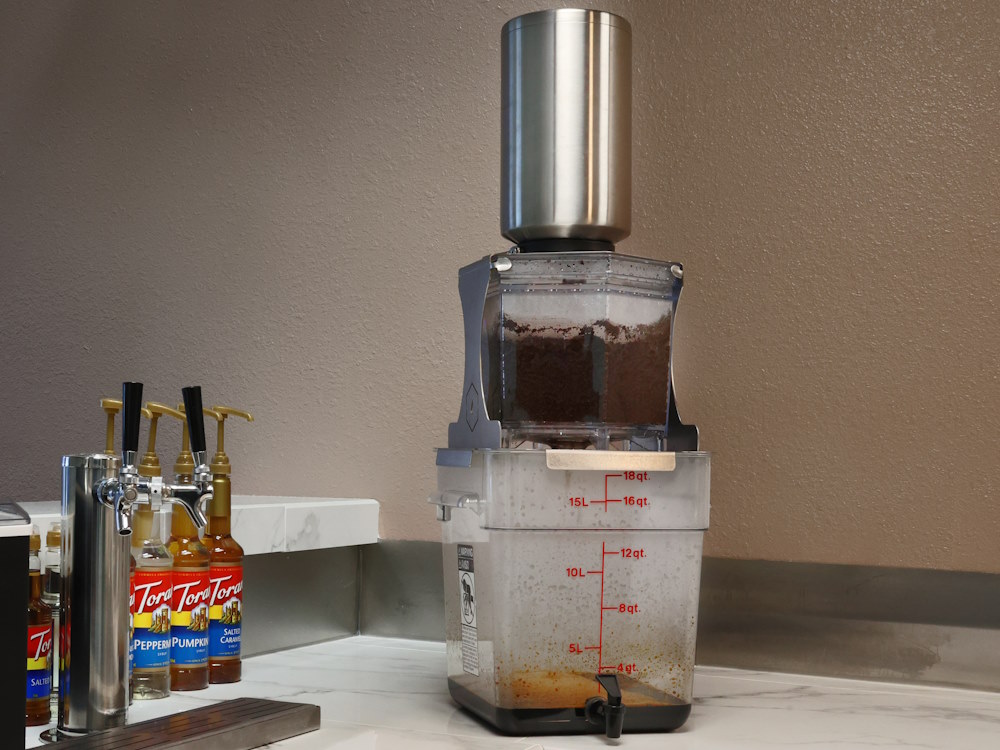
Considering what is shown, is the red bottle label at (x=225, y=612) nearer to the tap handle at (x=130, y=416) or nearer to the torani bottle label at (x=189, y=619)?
the torani bottle label at (x=189, y=619)

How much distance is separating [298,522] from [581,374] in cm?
60

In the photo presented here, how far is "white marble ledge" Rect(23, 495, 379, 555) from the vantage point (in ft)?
4.76

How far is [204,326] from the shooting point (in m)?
1.85

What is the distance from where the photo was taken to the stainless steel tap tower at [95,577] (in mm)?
1013

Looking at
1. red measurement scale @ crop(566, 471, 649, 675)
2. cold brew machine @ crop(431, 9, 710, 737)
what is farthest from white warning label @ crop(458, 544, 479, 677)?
red measurement scale @ crop(566, 471, 649, 675)

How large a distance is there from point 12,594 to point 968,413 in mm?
1080

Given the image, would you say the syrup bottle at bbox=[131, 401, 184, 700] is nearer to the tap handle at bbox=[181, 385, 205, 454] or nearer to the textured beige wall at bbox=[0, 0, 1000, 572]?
the tap handle at bbox=[181, 385, 205, 454]

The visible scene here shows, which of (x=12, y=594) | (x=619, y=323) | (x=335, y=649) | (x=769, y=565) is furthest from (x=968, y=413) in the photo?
(x=12, y=594)

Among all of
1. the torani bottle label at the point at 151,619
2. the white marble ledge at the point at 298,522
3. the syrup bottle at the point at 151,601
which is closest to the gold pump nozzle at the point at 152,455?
the syrup bottle at the point at 151,601

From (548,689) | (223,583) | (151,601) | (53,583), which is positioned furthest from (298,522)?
(548,689)

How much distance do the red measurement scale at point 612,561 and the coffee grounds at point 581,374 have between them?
Answer: 0.08m

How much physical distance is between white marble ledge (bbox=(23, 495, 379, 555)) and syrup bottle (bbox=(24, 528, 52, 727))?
0.26 metres

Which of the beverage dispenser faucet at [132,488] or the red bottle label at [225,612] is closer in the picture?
the beverage dispenser faucet at [132,488]

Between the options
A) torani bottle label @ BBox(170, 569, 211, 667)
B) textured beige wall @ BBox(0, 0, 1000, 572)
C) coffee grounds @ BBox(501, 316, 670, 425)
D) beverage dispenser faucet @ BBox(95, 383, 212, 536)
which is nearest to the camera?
beverage dispenser faucet @ BBox(95, 383, 212, 536)
